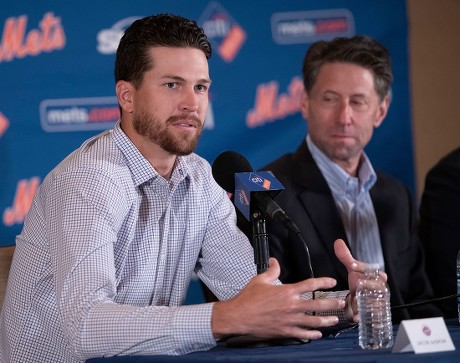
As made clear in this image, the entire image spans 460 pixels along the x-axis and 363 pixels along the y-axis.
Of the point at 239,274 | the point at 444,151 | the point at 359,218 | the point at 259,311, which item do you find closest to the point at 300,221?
the point at 359,218

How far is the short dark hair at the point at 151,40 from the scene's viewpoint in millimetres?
2814

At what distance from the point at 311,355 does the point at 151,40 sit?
1.21 meters

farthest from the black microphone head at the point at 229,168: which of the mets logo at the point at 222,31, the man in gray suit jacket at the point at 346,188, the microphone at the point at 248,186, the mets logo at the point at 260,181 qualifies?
the mets logo at the point at 222,31

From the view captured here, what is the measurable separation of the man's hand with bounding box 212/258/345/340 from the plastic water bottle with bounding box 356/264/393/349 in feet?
0.36

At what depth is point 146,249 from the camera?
2.67m

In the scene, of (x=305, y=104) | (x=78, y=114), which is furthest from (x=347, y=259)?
(x=78, y=114)

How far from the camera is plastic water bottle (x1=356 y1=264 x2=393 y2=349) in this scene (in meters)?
2.17

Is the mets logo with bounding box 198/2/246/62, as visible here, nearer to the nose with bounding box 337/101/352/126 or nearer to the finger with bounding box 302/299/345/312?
the nose with bounding box 337/101/352/126

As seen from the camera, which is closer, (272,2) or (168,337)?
(168,337)

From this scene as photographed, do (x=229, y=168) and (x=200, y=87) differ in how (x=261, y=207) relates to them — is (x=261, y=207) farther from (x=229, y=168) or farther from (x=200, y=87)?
(x=200, y=87)

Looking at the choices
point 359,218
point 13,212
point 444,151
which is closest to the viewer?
point 359,218

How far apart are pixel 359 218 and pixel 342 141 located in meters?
0.32

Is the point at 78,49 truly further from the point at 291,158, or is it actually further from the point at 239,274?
the point at 239,274

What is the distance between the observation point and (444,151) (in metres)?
5.43
